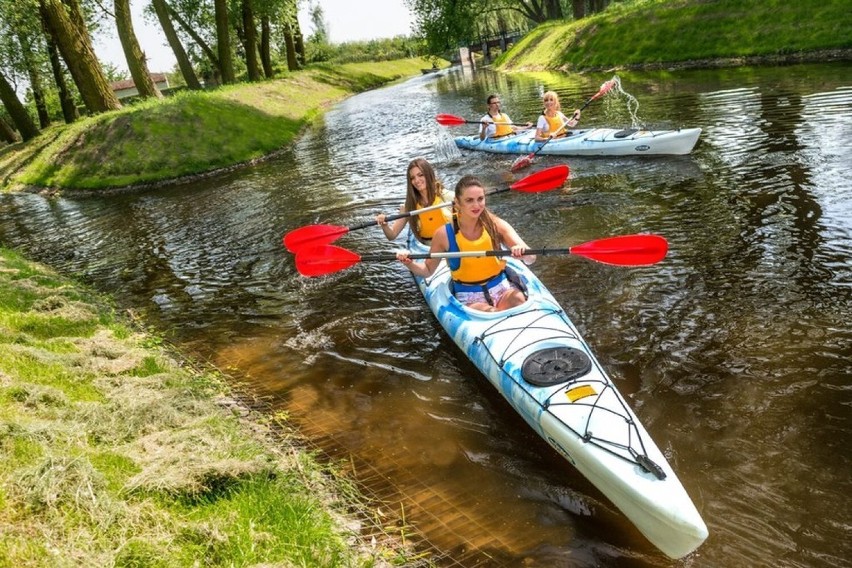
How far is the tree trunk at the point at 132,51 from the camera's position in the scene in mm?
19594

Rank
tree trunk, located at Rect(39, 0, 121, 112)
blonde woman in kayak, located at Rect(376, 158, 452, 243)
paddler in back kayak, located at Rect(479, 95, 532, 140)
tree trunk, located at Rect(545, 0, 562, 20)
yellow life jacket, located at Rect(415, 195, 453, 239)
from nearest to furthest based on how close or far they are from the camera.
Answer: blonde woman in kayak, located at Rect(376, 158, 452, 243) → yellow life jacket, located at Rect(415, 195, 453, 239) → paddler in back kayak, located at Rect(479, 95, 532, 140) → tree trunk, located at Rect(39, 0, 121, 112) → tree trunk, located at Rect(545, 0, 562, 20)

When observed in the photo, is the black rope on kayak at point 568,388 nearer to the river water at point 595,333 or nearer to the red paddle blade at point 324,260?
the river water at point 595,333

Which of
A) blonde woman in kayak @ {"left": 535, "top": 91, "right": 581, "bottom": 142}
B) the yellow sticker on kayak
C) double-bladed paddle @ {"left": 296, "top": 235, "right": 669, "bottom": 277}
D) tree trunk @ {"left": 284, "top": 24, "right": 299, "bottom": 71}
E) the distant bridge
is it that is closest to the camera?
the yellow sticker on kayak

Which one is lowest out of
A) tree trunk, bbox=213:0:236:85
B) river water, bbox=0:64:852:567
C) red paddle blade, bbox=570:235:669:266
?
river water, bbox=0:64:852:567

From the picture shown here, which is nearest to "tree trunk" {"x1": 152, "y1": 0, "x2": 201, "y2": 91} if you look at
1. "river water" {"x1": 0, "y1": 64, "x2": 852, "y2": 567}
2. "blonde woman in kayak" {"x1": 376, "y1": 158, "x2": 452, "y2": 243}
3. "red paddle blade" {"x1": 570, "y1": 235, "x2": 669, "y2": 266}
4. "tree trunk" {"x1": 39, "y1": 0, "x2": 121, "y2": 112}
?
"tree trunk" {"x1": 39, "y1": 0, "x2": 121, "y2": 112}

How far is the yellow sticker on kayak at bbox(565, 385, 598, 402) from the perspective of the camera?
379cm

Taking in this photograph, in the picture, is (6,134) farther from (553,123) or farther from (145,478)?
(145,478)

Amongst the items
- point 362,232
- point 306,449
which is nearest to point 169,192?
point 362,232

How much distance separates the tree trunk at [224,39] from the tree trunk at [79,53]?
558cm

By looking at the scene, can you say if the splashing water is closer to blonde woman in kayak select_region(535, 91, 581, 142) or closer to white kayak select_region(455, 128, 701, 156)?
blonde woman in kayak select_region(535, 91, 581, 142)

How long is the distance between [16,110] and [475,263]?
2719 centimetres

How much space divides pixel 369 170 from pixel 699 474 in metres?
11.3

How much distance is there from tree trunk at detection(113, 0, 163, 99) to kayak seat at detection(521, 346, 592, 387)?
20.1 m

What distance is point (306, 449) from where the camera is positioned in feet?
13.8
